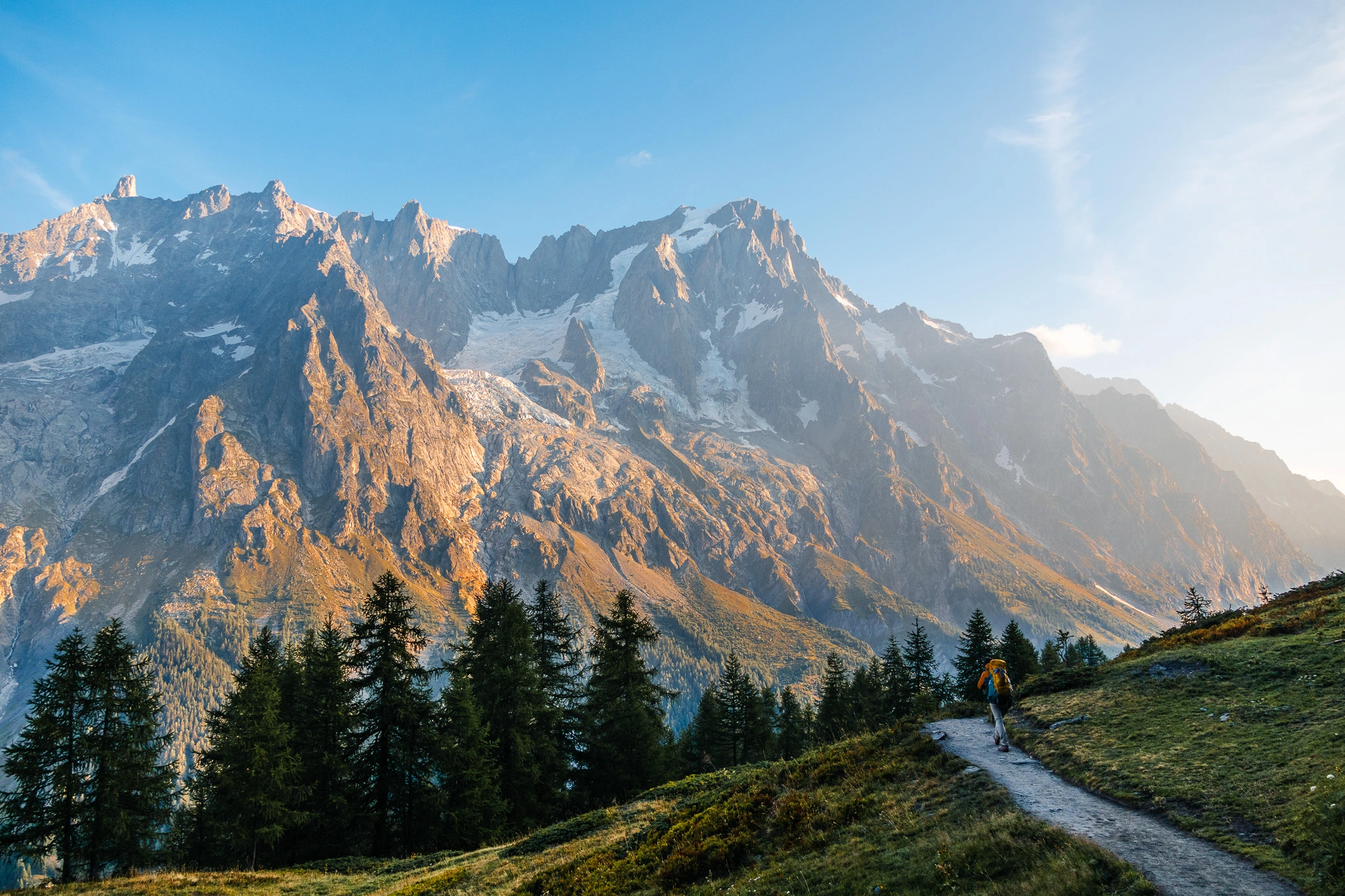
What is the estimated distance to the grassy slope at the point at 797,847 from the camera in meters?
9.67

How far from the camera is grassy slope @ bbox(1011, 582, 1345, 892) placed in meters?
10.3

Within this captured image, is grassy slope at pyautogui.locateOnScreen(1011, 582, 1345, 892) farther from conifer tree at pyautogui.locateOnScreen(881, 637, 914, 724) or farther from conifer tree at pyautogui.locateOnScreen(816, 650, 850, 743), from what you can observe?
conifer tree at pyautogui.locateOnScreen(816, 650, 850, 743)

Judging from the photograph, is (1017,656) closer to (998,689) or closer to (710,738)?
(710,738)

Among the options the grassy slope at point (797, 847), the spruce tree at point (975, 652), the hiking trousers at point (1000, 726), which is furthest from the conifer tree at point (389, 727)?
the spruce tree at point (975, 652)

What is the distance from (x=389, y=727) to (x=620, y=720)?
13.0 meters

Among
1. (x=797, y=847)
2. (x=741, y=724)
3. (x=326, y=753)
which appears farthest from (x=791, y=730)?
(x=797, y=847)

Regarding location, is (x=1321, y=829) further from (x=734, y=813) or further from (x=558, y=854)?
(x=558, y=854)

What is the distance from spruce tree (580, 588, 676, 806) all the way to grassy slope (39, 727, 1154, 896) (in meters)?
15.1

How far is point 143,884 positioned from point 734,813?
19775mm

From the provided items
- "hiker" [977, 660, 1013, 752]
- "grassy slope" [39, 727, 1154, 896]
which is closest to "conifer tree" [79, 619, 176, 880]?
"grassy slope" [39, 727, 1154, 896]

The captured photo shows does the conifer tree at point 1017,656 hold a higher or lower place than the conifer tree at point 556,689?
lower

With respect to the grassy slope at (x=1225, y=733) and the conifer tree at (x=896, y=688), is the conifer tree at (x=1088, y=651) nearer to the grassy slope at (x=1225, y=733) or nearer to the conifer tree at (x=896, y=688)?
the conifer tree at (x=896, y=688)

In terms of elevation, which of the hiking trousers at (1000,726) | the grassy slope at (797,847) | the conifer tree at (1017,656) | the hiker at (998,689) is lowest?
the conifer tree at (1017,656)

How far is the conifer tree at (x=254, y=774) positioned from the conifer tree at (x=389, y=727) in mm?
3375
